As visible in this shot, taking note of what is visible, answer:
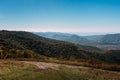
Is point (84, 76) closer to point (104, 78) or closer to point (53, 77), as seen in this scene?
point (104, 78)

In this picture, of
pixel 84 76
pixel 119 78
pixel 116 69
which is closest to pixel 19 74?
pixel 84 76

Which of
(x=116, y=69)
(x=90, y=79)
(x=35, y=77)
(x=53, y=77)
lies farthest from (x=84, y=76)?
(x=116, y=69)

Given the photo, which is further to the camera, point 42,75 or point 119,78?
point 119,78

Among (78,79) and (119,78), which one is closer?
(78,79)

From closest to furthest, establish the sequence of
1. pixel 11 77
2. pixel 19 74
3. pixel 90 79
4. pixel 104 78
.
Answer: pixel 11 77, pixel 19 74, pixel 90 79, pixel 104 78

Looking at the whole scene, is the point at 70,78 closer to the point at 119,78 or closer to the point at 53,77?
the point at 53,77

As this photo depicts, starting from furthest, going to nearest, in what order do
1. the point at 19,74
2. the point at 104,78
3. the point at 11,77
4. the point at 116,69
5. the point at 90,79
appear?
1. the point at 116,69
2. the point at 104,78
3. the point at 90,79
4. the point at 19,74
5. the point at 11,77

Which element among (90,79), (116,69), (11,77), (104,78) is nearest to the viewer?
(11,77)

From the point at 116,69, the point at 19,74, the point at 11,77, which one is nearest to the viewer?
the point at 11,77

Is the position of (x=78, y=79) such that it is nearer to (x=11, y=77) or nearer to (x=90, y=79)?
(x=90, y=79)
